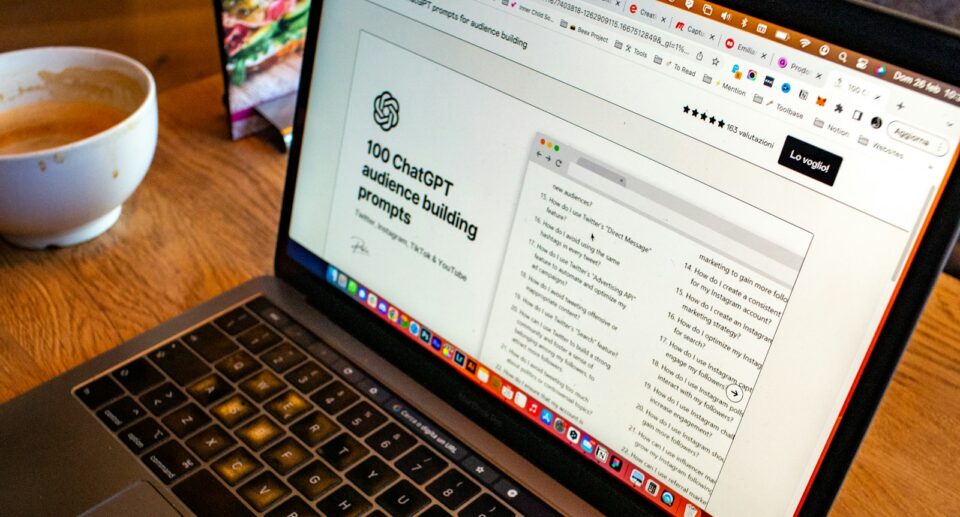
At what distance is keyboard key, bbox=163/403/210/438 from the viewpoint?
0.59 metres

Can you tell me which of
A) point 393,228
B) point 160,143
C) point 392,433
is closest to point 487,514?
point 392,433

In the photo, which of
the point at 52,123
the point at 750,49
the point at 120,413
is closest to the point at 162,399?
the point at 120,413

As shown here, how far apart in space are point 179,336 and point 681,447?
0.38 meters

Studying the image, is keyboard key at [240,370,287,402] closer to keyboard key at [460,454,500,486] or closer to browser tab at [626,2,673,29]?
keyboard key at [460,454,500,486]

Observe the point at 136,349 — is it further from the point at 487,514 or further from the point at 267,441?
the point at 487,514

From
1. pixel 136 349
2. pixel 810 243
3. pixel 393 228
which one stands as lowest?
pixel 136 349

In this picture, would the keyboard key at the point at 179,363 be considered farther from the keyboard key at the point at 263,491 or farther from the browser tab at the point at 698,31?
the browser tab at the point at 698,31

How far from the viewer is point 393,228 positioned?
0.64 m

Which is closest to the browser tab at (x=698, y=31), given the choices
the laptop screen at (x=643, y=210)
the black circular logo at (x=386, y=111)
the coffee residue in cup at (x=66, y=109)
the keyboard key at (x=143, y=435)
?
the laptop screen at (x=643, y=210)

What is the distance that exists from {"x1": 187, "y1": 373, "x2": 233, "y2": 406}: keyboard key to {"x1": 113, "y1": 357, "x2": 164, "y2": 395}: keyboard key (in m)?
0.03

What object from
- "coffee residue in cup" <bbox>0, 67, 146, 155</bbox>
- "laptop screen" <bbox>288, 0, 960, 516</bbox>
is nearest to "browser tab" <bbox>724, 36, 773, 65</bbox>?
"laptop screen" <bbox>288, 0, 960, 516</bbox>

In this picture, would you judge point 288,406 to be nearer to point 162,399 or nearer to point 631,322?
point 162,399

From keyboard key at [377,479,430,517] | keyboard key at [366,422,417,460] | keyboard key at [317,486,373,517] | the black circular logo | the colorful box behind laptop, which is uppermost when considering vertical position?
the black circular logo
